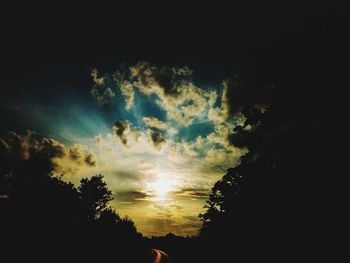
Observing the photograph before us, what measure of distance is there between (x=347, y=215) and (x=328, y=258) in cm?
128

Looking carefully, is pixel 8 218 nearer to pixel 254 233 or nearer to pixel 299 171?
pixel 254 233

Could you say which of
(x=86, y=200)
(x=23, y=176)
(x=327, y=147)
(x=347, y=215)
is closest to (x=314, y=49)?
(x=327, y=147)

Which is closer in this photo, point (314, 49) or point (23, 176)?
point (314, 49)

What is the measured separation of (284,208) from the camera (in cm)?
852

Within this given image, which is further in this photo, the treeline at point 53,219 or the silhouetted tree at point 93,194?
the silhouetted tree at point 93,194

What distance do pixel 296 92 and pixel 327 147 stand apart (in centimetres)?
196

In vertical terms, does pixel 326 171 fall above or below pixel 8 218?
below

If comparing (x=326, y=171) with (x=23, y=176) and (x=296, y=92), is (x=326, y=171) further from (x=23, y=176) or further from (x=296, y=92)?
(x=23, y=176)

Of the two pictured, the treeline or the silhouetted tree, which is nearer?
the treeline

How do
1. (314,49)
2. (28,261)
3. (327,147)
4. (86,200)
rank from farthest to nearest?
1. (86,200)
2. (28,261)
3. (314,49)
4. (327,147)

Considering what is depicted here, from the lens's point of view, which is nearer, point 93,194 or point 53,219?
point 53,219

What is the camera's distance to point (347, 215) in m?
7.25

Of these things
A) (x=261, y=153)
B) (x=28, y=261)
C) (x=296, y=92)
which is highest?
(x=296, y=92)

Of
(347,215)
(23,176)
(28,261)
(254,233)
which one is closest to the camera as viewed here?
(347,215)
